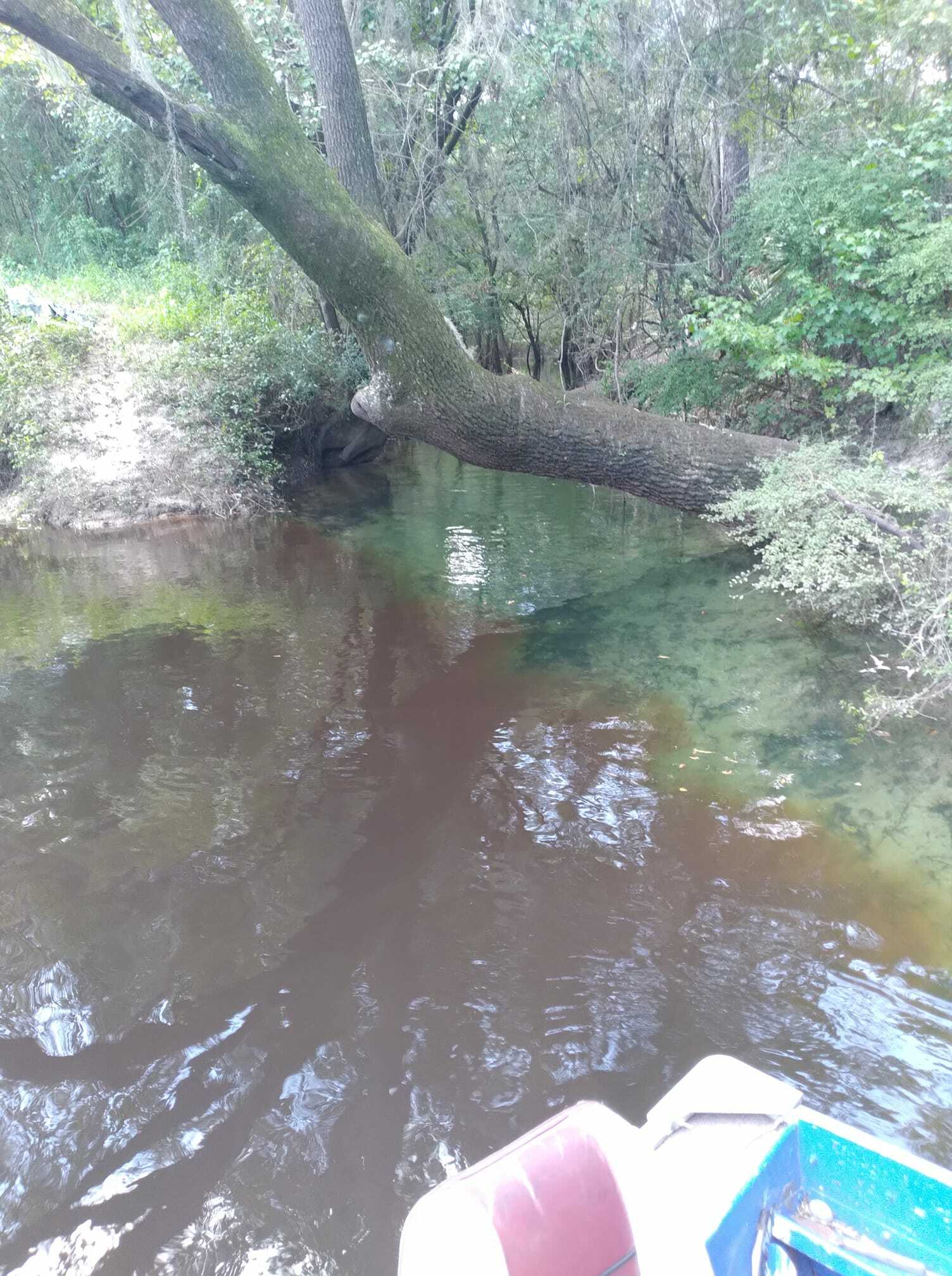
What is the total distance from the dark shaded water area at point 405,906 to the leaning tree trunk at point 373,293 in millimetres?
1550

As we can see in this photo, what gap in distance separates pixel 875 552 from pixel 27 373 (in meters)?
11.1

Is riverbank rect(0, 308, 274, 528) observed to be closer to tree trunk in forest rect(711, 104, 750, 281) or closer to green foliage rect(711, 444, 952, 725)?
tree trunk in forest rect(711, 104, 750, 281)

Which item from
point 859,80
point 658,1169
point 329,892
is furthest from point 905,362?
point 658,1169

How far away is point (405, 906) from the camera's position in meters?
3.86

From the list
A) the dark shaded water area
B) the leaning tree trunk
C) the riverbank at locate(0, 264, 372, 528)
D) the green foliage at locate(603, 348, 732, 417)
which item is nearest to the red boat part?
the dark shaded water area

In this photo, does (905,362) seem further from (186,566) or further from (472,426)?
(186,566)

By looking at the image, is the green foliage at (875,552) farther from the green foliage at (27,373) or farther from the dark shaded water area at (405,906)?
the green foliage at (27,373)

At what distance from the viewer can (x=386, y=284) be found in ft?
20.7

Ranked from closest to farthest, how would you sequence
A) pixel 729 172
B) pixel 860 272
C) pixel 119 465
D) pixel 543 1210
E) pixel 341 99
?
pixel 543 1210 < pixel 860 272 < pixel 341 99 < pixel 729 172 < pixel 119 465

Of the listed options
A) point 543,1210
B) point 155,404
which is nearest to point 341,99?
point 155,404

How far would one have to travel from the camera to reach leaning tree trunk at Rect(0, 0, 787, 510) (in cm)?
515

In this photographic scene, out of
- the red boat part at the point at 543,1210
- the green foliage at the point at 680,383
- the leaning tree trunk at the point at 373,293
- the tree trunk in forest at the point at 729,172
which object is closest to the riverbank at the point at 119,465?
the leaning tree trunk at the point at 373,293

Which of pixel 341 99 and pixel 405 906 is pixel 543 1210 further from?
pixel 341 99

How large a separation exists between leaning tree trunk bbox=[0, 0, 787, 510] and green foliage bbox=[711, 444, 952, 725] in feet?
3.79
